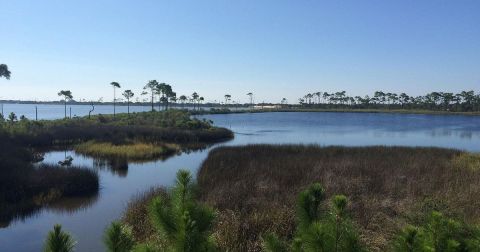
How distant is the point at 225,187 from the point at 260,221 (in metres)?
4.15

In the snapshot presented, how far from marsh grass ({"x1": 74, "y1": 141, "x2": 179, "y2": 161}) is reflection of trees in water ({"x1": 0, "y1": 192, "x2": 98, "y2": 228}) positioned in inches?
508

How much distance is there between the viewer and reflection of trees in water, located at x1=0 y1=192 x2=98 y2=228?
15.3 m

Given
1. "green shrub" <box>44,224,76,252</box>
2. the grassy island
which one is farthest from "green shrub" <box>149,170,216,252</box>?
the grassy island

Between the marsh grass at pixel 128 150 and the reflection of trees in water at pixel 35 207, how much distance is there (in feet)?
42.3

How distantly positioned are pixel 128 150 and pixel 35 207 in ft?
54.1

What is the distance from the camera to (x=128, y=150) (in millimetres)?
33156

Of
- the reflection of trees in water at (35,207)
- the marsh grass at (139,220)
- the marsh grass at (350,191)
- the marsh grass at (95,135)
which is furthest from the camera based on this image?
the marsh grass at (95,135)

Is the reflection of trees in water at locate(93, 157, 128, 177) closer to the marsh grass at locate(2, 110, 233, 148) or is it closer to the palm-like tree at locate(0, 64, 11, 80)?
the marsh grass at locate(2, 110, 233, 148)

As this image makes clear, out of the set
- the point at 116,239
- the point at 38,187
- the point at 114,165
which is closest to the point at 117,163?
the point at 114,165

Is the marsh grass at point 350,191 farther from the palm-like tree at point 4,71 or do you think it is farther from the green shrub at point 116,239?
A: the palm-like tree at point 4,71

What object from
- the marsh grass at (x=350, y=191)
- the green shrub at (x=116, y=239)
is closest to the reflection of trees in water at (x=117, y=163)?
the marsh grass at (x=350, y=191)

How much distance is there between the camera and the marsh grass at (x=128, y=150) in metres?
32.1

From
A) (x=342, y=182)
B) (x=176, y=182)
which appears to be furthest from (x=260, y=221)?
(x=176, y=182)

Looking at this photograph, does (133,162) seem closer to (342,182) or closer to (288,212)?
(342,182)
